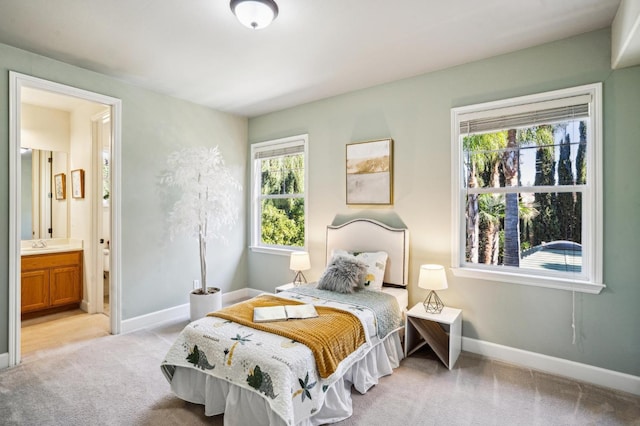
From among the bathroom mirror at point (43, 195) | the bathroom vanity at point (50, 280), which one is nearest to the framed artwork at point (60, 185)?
the bathroom mirror at point (43, 195)

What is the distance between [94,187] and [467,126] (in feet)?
14.5

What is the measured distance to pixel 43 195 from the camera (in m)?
4.55

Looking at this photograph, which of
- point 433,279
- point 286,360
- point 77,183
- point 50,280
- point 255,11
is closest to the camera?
point 286,360

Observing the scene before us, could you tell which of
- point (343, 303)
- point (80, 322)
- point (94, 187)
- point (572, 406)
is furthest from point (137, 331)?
point (572, 406)

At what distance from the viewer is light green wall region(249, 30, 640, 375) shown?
8.11ft

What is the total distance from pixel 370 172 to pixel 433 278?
1.36m

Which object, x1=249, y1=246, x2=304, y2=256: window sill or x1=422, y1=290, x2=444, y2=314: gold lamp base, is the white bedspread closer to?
x1=422, y1=290, x2=444, y2=314: gold lamp base

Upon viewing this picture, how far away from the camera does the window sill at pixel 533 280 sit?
8.47 feet

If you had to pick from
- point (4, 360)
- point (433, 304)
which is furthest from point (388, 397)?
point (4, 360)

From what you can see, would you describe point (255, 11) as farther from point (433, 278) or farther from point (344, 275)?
point (433, 278)

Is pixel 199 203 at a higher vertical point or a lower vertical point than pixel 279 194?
lower

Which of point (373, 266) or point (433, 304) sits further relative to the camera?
point (373, 266)

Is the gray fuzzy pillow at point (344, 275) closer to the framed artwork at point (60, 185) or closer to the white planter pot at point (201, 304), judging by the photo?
the white planter pot at point (201, 304)

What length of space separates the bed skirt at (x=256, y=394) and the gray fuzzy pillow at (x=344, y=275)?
1.95 feet
